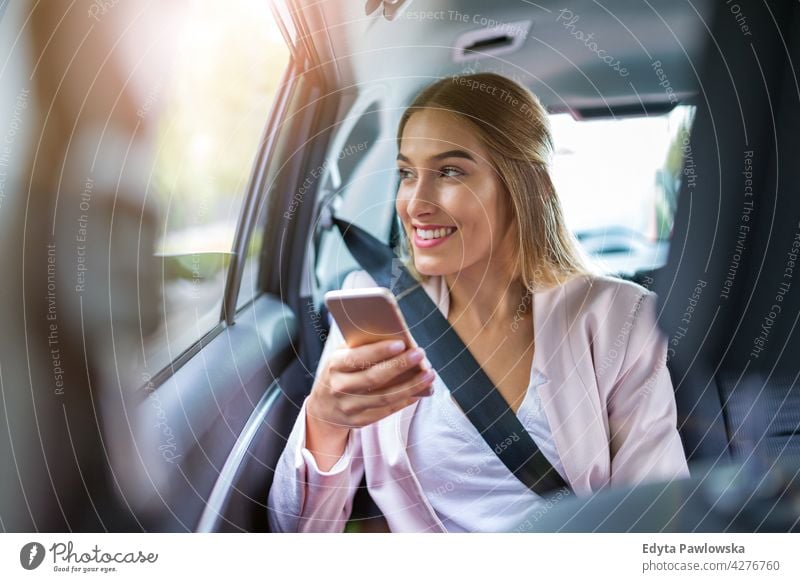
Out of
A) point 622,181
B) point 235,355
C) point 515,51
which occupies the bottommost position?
point 235,355

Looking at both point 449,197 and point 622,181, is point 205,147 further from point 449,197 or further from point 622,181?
point 622,181

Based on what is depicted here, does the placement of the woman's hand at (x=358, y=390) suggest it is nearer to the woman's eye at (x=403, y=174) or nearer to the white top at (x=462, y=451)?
the white top at (x=462, y=451)

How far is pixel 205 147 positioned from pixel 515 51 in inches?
12.4

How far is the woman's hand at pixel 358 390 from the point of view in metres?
0.64

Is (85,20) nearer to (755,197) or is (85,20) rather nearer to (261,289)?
(261,289)

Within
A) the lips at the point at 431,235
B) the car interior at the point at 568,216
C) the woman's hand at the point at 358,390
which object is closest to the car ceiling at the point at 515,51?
the car interior at the point at 568,216

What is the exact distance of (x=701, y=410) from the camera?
679 millimetres

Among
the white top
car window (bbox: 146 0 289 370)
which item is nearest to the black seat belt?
the white top

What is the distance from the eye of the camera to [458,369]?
2.13ft

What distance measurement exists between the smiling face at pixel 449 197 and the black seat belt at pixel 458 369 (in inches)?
1.3

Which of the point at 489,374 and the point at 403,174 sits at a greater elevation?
the point at 403,174

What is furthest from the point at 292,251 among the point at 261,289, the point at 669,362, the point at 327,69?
the point at 669,362

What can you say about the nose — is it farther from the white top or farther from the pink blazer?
the white top

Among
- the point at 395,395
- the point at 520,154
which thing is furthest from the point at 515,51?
the point at 395,395
